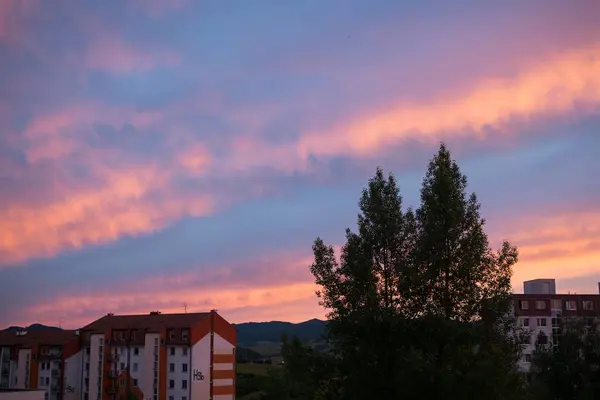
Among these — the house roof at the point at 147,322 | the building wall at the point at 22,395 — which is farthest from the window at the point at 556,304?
the building wall at the point at 22,395

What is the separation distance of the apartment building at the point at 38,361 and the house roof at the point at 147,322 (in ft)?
17.7

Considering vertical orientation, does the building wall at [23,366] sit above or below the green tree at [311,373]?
below

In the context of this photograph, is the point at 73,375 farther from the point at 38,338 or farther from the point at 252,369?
the point at 252,369

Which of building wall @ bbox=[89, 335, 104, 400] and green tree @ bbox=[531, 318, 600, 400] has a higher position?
green tree @ bbox=[531, 318, 600, 400]

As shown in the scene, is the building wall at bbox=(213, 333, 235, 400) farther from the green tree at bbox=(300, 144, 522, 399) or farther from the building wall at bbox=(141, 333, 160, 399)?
the green tree at bbox=(300, 144, 522, 399)

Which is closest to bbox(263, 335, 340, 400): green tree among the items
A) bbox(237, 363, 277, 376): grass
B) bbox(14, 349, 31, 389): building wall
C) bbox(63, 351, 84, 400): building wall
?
bbox(63, 351, 84, 400): building wall

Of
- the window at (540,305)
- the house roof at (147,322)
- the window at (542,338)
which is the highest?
the window at (540,305)

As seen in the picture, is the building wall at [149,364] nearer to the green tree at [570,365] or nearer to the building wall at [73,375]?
the building wall at [73,375]

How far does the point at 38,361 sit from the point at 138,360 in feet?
87.0

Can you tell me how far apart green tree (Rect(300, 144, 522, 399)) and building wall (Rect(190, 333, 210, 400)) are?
73.1 meters

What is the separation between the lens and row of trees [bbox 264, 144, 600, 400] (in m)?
31.3

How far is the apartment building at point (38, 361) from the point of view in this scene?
120 m

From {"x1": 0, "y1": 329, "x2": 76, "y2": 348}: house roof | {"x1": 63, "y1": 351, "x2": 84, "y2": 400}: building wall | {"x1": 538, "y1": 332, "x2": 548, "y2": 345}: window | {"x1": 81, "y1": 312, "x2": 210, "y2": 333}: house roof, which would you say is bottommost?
{"x1": 63, "y1": 351, "x2": 84, "y2": 400}: building wall

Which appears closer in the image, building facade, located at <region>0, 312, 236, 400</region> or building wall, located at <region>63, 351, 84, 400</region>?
building facade, located at <region>0, 312, 236, 400</region>
